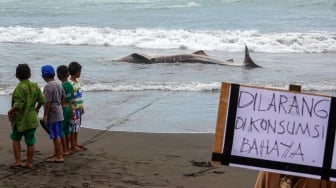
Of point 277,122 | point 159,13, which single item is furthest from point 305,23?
point 277,122

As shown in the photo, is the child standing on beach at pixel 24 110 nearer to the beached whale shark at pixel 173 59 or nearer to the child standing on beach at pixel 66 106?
the child standing on beach at pixel 66 106

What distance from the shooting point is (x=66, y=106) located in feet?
25.7

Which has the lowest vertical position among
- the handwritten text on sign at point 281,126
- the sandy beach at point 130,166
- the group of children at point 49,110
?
the sandy beach at point 130,166

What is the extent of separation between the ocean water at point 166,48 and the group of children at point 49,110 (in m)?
1.79

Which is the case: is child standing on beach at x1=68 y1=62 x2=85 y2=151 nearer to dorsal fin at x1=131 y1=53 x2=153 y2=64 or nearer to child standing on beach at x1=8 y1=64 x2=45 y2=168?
child standing on beach at x1=8 y1=64 x2=45 y2=168

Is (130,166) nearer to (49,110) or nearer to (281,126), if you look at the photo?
(49,110)

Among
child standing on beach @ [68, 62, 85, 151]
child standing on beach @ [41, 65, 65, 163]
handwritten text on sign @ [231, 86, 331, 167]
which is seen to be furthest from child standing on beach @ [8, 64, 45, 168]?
handwritten text on sign @ [231, 86, 331, 167]

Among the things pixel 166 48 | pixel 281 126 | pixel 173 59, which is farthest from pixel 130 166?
pixel 166 48

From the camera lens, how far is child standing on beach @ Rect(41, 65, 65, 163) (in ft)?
24.1

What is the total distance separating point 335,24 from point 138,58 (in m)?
17.2

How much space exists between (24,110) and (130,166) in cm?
138

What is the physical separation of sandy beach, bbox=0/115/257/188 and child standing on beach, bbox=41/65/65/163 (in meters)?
0.21

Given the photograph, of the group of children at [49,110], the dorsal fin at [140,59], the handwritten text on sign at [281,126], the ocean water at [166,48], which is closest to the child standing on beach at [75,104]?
→ the group of children at [49,110]

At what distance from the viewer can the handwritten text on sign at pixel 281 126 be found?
3473 mm
